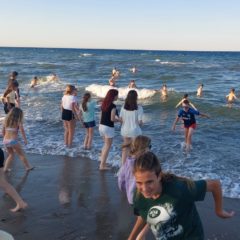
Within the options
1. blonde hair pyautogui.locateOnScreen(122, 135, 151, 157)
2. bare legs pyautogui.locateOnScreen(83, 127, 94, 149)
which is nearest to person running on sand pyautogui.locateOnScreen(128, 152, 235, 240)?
blonde hair pyautogui.locateOnScreen(122, 135, 151, 157)

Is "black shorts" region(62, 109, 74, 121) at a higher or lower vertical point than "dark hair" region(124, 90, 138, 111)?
lower

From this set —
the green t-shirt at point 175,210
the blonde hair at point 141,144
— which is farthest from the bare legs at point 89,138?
the green t-shirt at point 175,210

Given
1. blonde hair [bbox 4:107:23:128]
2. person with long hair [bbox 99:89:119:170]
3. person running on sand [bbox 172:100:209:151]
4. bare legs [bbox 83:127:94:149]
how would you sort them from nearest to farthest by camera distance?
blonde hair [bbox 4:107:23:128]
person with long hair [bbox 99:89:119:170]
bare legs [bbox 83:127:94:149]
person running on sand [bbox 172:100:209:151]

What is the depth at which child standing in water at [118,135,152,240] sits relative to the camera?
4.52m

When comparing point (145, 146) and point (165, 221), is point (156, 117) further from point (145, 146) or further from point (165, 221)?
point (165, 221)

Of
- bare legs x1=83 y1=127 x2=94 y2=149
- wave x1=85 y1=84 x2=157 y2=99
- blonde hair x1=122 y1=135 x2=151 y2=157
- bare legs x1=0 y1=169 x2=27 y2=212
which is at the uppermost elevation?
A: blonde hair x1=122 y1=135 x2=151 y2=157

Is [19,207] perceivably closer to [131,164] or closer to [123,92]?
[131,164]

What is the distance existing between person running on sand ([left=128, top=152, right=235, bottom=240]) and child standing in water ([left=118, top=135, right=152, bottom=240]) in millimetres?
1609

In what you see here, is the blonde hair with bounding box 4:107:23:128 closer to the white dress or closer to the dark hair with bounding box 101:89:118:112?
the dark hair with bounding box 101:89:118:112

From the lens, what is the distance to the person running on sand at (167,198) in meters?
2.68

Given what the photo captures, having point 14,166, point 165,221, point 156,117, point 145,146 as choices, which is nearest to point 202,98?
point 156,117

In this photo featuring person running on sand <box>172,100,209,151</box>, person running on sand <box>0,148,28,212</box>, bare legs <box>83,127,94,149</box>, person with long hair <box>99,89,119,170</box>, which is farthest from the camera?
person running on sand <box>172,100,209,151</box>

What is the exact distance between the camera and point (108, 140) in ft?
27.4

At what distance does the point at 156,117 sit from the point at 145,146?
11234 millimetres
